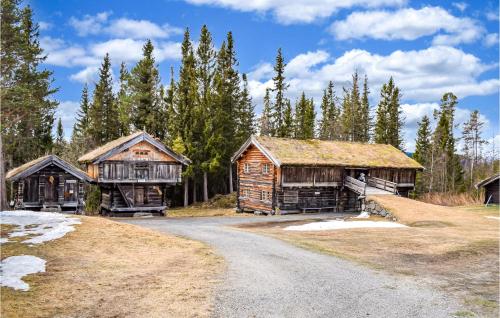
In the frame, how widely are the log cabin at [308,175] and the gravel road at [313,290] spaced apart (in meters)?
21.7

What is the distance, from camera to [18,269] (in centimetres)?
1289

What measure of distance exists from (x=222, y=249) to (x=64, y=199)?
21.8m

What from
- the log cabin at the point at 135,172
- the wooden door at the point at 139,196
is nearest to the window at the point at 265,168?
the log cabin at the point at 135,172

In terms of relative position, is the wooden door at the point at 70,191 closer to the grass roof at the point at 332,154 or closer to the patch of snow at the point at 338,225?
the grass roof at the point at 332,154

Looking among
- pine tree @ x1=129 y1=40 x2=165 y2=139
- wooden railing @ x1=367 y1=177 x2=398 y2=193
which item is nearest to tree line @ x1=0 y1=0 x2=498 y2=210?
pine tree @ x1=129 y1=40 x2=165 y2=139

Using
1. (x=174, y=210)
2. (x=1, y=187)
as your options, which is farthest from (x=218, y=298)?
(x=174, y=210)

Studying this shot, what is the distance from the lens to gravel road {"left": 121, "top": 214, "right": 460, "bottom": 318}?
35.5 ft

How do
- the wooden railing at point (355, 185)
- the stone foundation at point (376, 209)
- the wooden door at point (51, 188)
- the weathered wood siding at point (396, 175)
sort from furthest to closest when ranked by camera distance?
1. the weathered wood siding at point (396, 175)
2. the wooden railing at point (355, 185)
3. the stone foundation at point (376, 209)
4. the wooden door at point (51, 188)

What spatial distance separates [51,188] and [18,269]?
23.3 meters

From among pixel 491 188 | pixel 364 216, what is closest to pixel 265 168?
pixel 364 216

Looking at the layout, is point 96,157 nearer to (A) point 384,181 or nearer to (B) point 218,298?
(A) point 384,181

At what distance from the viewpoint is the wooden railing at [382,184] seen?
4084 centimetres

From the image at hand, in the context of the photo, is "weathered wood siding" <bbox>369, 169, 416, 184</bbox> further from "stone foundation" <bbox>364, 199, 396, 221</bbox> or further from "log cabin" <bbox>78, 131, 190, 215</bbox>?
"log cabin" <bbox>78, 131, 190, 215</bbox>

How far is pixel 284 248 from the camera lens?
19.0 m
